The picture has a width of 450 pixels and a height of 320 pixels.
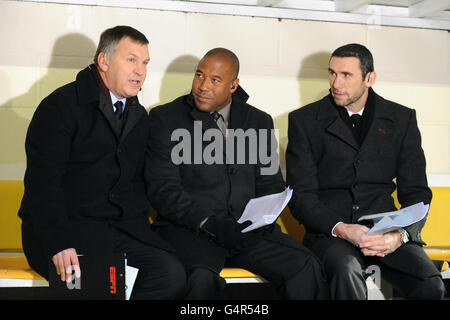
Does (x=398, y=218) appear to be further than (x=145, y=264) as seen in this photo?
Yes

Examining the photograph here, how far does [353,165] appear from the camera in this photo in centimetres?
354

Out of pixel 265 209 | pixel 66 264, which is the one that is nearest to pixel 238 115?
pixel 265 209

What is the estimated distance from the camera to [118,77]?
122 inches

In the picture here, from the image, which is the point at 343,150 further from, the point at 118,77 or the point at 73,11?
the point at 73,11

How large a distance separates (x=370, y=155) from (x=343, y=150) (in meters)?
0.16

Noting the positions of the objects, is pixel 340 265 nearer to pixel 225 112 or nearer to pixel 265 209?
pixel 265 209

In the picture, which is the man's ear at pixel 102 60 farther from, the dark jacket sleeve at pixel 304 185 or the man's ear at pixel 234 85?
the dark jacket sleeve at pixel 304 185

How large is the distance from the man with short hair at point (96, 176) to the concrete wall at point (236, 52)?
0.95 meters

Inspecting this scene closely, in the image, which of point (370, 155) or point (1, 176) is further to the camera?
point (1, 176)

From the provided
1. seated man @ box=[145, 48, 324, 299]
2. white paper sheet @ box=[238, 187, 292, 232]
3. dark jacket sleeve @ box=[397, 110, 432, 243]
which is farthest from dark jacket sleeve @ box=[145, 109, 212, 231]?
dark jacket sleeve @ box=[397, 110, 432, 243]

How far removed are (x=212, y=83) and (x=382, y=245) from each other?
4.26 feet

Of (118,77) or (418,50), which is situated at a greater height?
(418,50)
